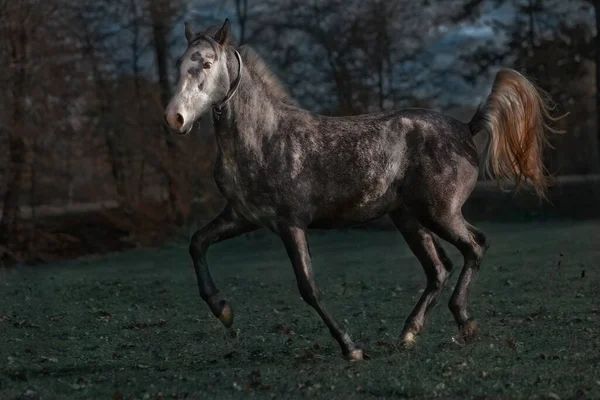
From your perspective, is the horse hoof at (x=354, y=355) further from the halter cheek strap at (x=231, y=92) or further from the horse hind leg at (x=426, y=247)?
the halter cheek strap at (x=231, y=92)

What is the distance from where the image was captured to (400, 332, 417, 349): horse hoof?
783cm

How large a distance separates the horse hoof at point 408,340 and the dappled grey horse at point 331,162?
12mm

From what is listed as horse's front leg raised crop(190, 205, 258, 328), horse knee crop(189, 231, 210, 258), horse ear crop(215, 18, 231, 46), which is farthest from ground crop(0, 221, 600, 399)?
horse ear crop(215, 18, 231, 46)

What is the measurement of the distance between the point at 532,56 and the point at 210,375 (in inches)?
1176

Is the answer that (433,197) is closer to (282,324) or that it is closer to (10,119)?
(282,324)

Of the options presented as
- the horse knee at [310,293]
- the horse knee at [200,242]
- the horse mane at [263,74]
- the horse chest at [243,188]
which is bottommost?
the horse knee at [310,293]

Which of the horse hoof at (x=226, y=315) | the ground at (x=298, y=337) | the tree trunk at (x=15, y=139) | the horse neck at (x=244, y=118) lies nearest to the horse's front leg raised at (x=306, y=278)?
the ground at (x=298, y=337)

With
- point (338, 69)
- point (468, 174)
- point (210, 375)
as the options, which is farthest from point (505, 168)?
point (338, 69)

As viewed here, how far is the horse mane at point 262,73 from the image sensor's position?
25.0ft

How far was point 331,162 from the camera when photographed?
24.7 feet

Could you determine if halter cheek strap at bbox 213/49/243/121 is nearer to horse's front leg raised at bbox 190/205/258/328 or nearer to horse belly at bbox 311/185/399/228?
horse's front leg raised at bbox 190/205/258/328

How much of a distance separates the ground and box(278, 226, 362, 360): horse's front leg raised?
0.56 ft

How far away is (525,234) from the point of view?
24484 mm

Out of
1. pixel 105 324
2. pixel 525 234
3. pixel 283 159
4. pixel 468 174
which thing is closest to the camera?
pixel 283 159
